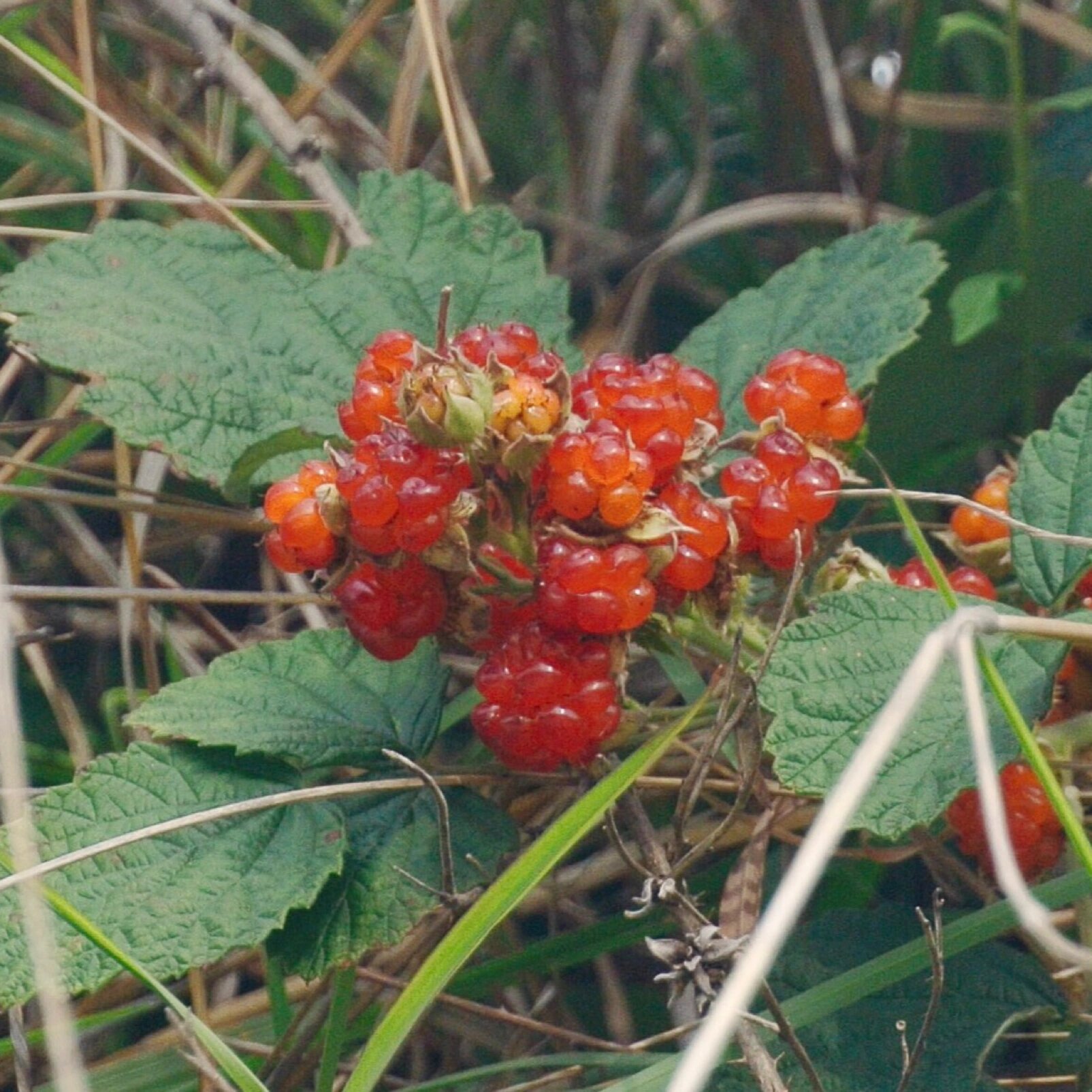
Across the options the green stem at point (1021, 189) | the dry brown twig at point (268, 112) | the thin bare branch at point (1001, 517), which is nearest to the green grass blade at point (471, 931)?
the thin bare branch at point (1001, 517)

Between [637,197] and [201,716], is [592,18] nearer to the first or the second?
[637,197]

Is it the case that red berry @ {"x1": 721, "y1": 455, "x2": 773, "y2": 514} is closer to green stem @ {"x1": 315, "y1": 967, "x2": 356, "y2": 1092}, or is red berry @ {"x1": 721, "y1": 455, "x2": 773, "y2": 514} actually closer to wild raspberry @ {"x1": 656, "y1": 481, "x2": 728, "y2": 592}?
wild raspberry @ {"x1": 656, "y1": 481, "x2": 728, "y2": 592}

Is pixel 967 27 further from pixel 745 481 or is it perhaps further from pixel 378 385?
pixel 378 385

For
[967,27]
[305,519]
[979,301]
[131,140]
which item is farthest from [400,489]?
[967,27]

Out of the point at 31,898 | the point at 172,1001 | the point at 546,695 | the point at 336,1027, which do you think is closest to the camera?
the point at 31,898

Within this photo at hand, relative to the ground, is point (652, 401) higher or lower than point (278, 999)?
higher

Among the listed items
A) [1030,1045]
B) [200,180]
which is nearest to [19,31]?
[200,180]
